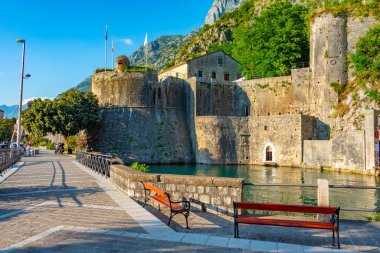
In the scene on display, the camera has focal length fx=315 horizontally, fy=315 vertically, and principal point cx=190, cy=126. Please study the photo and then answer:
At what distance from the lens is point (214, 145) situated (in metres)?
34.5

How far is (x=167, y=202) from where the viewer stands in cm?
727

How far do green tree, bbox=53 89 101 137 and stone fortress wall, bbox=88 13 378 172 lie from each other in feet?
6.97

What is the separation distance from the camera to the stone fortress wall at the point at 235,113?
3262 cm

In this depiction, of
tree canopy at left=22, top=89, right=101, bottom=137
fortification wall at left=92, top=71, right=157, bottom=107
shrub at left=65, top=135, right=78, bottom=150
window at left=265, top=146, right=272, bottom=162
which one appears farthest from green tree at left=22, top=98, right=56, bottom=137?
window at left=265, top=146, right=272, bottom=162

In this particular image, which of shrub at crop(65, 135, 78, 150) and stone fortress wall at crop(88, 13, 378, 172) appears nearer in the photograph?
stone fortress wall at crop(88, 13, 378, 172)

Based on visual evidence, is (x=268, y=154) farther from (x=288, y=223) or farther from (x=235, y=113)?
(x=288, y=223)

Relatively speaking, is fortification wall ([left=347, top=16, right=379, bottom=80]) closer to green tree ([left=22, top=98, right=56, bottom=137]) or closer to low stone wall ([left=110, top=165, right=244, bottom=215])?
low stone wall ([left=110, top=165, right=244, bottom=215])

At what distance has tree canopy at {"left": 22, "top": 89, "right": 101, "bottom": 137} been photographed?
3206cm

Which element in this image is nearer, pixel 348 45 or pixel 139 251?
pixel 139 251

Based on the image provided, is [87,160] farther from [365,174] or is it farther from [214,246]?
[365,174]

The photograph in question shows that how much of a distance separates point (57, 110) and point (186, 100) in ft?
49.4

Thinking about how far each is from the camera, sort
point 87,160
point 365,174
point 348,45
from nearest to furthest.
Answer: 1. point 87,160
2. point 365,174
3. point 348,45

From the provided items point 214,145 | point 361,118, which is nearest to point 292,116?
point 361,118

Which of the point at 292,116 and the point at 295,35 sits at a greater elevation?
the point at 295,35
